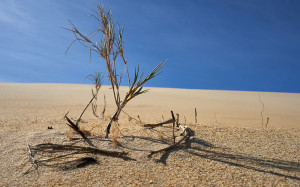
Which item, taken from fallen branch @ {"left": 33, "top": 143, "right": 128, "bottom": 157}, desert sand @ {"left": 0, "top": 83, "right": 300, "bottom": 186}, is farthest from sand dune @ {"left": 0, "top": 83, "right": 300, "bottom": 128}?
fallen branch @ {"left": 33, "top": 143, "right": 128, "bottom": 157}

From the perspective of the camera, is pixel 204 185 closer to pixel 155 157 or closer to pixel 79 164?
pixel 155 157

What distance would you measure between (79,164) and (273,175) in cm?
163

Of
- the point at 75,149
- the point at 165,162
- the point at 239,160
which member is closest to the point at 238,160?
the point at 239,160

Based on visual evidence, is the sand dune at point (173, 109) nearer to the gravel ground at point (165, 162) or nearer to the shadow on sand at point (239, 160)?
the gravel ground at point (165, 162)

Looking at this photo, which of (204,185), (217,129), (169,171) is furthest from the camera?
(217,129)

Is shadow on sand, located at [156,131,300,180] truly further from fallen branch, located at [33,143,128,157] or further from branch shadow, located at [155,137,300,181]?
fallen branch, located at [33,143,128,157]

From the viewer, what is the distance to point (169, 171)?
2031 mm

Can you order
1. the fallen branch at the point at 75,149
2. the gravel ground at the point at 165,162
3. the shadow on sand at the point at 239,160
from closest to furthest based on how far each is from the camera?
the gravel ground at the point at 165,162
the shadow on sand at the point at 239,160
the fallen branch at the point at 75,149

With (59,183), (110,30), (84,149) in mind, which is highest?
(110,30)

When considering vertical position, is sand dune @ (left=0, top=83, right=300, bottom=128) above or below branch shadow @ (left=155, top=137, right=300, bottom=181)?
above

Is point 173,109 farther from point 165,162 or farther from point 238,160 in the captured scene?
point 165,162

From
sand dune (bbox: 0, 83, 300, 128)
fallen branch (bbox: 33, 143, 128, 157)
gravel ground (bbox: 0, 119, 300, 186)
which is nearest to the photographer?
gravel ground (bbox: 0, 119, 300, 186)

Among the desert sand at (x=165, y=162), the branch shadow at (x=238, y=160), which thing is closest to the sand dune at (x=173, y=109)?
the desert sand at (x=165, y=162)

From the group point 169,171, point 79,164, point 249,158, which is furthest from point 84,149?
point 249,158
